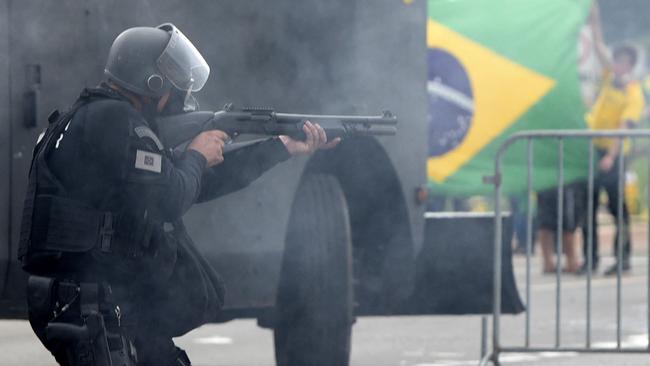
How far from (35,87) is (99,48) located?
273 mm

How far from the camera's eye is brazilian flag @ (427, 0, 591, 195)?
41.2ft

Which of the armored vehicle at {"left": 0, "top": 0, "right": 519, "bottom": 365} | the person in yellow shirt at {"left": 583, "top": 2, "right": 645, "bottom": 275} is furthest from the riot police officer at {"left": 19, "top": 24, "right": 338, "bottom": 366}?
the person in yellow shirt at {"left": 583, "top": 2, "right": 645, "bottom": 275}

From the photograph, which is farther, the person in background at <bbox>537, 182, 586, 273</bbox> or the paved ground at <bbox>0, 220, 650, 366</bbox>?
the person in background at <bbox>537, 182, 586, 273</bbox>

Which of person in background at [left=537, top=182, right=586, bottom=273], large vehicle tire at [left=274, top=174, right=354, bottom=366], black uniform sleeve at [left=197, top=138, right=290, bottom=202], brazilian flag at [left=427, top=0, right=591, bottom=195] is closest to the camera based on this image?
black uniform sleeve at [left=197, top=138, right=290, bottom=202]

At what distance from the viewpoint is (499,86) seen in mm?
12938

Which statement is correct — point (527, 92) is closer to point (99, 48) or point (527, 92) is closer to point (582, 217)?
point (582, 217)

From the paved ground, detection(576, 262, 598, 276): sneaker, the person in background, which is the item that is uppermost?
the person in background

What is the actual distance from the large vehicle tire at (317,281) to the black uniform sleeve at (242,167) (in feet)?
3.59

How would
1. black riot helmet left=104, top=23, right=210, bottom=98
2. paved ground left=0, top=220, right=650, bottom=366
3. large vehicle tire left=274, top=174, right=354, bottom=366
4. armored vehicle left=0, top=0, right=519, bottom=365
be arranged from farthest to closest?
paved ground left=0, top=220, right=650, bottom=366
large vehicle tire left=274, top=174, right=354, bottom=366
armored vehicle left=0, top=0, right=519, bottom=365
black riot helmet left=104, top=23, right=210, bottom=98

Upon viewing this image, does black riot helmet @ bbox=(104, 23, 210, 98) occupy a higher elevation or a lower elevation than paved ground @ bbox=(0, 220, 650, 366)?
higher

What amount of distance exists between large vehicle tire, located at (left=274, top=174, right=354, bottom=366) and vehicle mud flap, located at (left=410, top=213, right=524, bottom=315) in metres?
1.25

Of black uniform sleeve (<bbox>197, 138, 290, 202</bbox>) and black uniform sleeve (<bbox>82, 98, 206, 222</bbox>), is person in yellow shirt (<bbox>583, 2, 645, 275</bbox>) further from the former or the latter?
black uniform sleeve (<bbox>82, 98, 206, 222</bbox>)

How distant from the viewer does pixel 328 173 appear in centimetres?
657

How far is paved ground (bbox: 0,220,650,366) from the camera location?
7.96 metres
